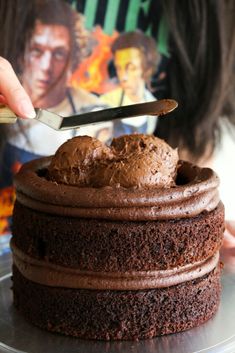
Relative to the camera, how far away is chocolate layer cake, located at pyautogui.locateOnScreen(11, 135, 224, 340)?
1.13 meters

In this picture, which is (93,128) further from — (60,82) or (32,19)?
(32,19)

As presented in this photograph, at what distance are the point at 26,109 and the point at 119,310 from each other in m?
0.47

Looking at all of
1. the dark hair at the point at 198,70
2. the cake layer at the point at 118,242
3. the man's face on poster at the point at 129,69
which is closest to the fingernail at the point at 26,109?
the cake layer at the point at 118,242

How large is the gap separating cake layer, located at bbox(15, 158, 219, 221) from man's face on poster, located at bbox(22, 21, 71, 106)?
3.23 feet

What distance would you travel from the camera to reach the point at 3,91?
1.39m

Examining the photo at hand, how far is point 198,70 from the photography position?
7.62ft

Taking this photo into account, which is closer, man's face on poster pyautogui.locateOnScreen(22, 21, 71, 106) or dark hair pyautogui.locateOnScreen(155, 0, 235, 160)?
man's face on poster pyautogui.locateOnScreen(22, 21, 71, 106)

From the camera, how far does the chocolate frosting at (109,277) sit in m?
1.14

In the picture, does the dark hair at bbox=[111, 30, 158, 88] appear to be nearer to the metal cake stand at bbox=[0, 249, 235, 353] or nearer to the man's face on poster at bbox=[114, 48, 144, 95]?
the man's face on poster at bbox=[114, 48, 144, 95]

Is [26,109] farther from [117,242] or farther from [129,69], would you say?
[129,69]

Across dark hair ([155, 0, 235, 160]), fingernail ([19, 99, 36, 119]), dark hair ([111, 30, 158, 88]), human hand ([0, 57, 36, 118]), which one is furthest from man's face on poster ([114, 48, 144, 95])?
fingernail ([19, 99, 36, 119])

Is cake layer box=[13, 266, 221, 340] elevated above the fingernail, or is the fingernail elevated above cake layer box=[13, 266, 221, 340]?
the fingernail

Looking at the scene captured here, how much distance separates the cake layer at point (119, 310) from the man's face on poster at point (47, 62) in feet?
3.47

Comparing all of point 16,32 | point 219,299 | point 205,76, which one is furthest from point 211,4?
point 219,299
